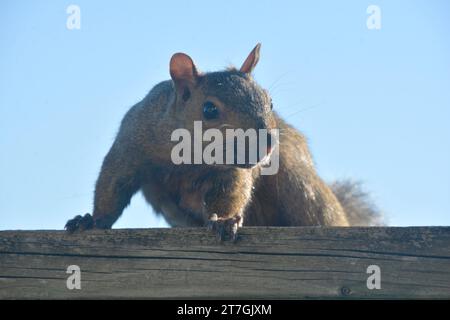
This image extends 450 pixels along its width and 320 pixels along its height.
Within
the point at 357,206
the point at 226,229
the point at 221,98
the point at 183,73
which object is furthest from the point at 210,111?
the point at 357,206

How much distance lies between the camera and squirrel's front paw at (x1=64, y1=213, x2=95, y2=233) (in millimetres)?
3133

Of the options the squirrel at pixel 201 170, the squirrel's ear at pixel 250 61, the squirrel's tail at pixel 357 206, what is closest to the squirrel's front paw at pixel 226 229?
the squirrel at pixel 201 170

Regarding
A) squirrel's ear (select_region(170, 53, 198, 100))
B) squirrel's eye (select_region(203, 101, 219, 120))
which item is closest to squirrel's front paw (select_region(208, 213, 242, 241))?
squirrel's eye (select_region(203, 101, 219, 120))

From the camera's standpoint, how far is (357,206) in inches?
241

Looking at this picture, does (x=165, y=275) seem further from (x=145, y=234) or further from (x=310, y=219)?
(x=310, y=219)

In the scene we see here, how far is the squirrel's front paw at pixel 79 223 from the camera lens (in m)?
3.13

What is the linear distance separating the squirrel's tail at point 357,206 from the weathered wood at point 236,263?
332cm

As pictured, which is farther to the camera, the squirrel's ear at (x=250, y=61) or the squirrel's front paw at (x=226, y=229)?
the squirrel's ear at (x=250, y=61)

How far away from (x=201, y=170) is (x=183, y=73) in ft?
2.00

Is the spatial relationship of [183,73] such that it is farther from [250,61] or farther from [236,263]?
[236,263]

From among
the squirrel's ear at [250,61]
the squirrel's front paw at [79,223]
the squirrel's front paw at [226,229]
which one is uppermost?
the squirrel's ear at [250,61]

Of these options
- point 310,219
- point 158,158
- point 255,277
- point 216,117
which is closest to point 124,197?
point 158,158

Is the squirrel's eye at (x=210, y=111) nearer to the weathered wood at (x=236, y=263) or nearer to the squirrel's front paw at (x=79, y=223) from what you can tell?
the squirrel's front paw at (x=79, y=223)
